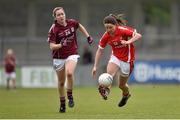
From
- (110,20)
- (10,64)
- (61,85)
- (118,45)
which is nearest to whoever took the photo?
(110,20)

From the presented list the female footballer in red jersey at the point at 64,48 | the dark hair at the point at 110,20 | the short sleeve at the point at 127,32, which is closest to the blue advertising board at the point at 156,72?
the female footballer in red jersey at the point at 64,48

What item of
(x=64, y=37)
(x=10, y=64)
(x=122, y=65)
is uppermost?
(x=64, y=37)

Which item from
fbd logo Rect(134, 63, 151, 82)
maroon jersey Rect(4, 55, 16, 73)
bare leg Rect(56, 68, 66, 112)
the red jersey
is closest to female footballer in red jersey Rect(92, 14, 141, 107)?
the red jersey

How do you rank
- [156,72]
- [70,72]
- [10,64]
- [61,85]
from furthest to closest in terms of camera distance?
[156,72] → [10,64] → [61,85] → [70,72]

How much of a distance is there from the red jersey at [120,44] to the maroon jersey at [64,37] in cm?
78

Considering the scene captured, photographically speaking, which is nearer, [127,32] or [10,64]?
[127,32]

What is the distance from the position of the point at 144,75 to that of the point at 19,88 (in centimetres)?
633

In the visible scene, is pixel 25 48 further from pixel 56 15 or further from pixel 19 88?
pixel 56 15

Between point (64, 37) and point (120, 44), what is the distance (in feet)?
4.59

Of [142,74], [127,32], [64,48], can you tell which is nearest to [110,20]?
[127,32]

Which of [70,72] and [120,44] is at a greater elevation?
[120,44]

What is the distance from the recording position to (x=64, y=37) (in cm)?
1719

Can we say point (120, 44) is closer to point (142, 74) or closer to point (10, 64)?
point (10, 64)

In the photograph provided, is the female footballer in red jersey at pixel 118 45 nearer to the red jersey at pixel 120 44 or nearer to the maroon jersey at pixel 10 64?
the red jersey at pixel 120 44
